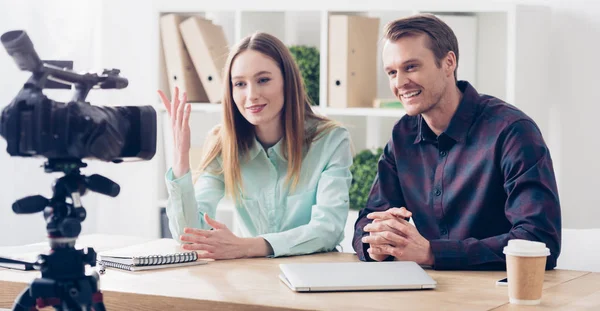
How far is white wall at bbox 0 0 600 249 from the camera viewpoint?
11.1 ft

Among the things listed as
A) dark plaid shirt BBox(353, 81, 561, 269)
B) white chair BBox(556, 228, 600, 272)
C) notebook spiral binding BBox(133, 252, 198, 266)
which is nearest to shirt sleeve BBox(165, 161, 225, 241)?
notebook spiral binding BBox(133, 252, 198, 266)

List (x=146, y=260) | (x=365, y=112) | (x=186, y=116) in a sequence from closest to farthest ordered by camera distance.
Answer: (x=146, y=260) → (x=186, y=116) → (x=365, y=112)

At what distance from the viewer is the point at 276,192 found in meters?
2.56

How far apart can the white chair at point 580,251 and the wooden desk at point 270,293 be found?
0.15 meters

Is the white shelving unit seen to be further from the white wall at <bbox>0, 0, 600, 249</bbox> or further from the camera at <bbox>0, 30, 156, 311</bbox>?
the camera at <bbox>0, 30, 156, 311</bbox>

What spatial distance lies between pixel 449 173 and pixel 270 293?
750 millimetres

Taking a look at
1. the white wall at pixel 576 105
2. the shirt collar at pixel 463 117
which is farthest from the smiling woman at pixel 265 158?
the white wall at pixel 576 105

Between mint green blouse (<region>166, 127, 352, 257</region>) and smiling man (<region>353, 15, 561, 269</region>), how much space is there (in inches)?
5.4

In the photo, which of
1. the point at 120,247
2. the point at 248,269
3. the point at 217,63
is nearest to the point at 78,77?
the point at 248,269

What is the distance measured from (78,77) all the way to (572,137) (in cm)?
233

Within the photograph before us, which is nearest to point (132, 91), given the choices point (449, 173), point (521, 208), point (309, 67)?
point (309, 67)

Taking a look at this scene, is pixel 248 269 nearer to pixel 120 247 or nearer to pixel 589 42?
pixel 120 247

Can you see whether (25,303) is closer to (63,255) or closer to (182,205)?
(63,255)

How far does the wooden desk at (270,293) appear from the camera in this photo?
1607mm
